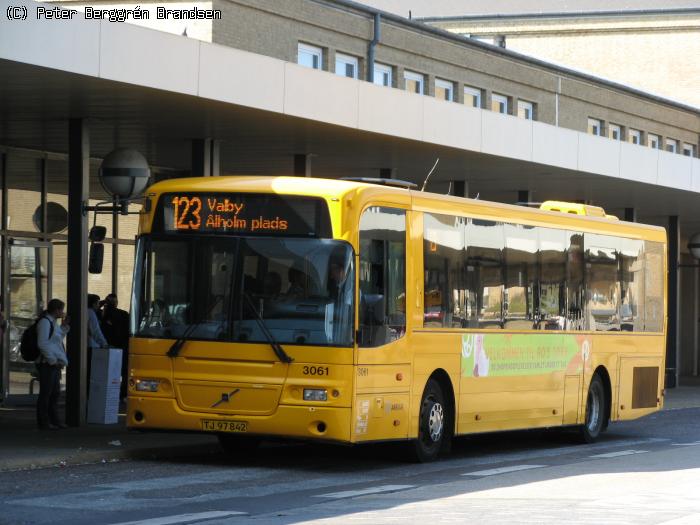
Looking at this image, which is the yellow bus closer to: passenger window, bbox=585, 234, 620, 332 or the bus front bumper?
the bus front bumper

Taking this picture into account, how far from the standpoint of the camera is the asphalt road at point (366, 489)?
444 inches

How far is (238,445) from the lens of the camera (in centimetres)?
1702

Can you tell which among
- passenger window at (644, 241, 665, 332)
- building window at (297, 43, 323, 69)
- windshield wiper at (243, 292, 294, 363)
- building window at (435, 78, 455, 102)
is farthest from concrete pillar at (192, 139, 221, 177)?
building window at (435, 78, 455, 102)

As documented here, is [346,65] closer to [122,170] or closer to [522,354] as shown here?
[122,170]

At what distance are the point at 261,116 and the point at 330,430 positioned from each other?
630 centimetres

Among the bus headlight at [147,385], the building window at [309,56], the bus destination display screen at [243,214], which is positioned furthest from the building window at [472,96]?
the bus headlight at [147,385]

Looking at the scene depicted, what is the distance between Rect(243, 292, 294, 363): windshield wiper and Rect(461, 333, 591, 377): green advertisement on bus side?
116 inches

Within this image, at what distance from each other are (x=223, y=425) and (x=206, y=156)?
26.1 feet

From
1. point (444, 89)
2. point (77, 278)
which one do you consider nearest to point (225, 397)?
point (77, 278)

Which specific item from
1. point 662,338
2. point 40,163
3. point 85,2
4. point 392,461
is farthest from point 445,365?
point 85,2

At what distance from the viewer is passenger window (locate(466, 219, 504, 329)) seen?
17.4 metres

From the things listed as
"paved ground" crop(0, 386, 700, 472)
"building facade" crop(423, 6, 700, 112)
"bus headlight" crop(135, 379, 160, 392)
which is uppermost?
"building facade" crop(423, 6, 700, 112)

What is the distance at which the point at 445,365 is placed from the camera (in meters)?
16.6

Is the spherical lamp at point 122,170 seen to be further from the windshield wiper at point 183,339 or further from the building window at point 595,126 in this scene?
the building window at point 595,126
